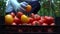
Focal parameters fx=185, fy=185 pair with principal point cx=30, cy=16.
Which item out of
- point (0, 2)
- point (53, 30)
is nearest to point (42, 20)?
point (53, 30)

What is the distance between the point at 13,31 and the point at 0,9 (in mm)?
285

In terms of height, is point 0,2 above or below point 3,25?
above

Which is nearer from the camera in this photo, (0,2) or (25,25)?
(25,25)

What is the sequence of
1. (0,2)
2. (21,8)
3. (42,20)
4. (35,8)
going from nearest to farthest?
(42,20)
(21,8)
(0,2)
(35,8)

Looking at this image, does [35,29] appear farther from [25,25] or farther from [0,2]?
[0,2]

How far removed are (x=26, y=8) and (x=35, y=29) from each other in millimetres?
343

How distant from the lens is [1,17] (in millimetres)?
1246

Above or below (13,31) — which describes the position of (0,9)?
above

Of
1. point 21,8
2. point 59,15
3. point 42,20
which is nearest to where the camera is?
point 59,15

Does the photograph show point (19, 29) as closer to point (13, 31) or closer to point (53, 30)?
point (13, 31)

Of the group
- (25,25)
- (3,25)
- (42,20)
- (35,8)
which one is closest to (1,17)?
(3,25)

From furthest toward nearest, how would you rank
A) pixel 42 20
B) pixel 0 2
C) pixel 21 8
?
pixel 0 2, pixel 21 8, pixel 42 20

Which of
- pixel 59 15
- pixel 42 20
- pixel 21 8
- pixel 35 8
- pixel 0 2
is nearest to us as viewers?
pixel 59 15

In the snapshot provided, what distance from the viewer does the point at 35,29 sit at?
1208mm
